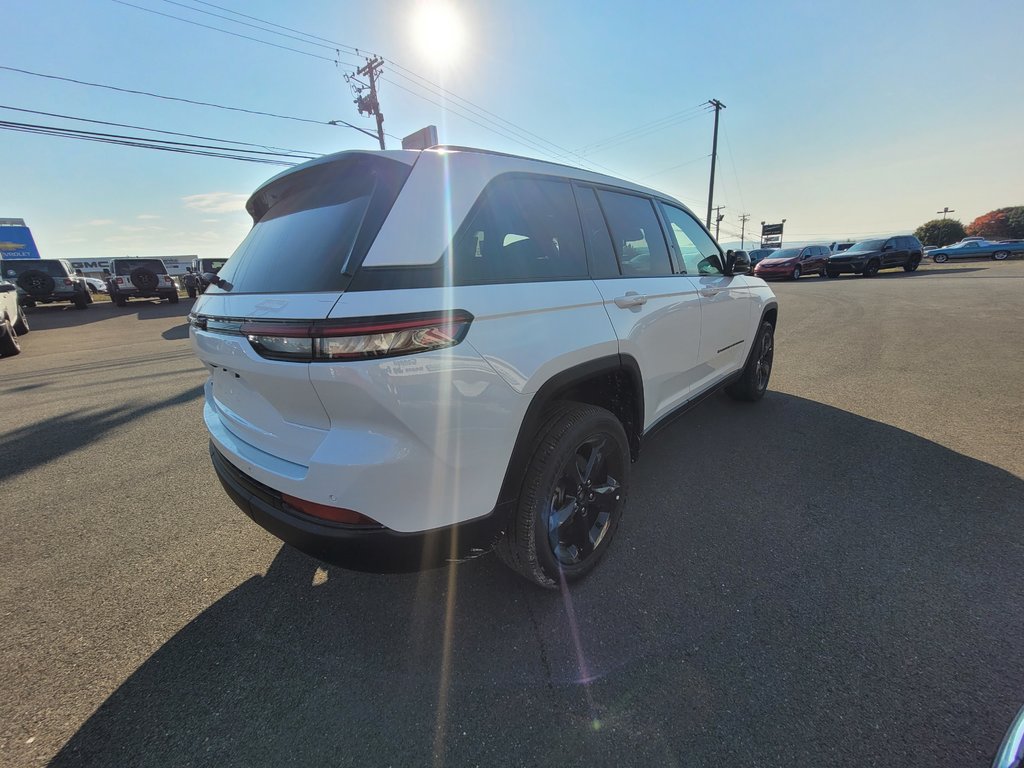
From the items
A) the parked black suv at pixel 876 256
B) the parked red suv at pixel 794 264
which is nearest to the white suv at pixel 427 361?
the parked red suv at pixel 794 264

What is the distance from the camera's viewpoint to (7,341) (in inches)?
324

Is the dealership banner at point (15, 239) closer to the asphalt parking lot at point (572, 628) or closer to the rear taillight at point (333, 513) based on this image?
the asphalt parking lot at point (572, 628)

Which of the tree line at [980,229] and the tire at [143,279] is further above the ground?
the tree line at [980,229]

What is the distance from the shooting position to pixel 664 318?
105 inches

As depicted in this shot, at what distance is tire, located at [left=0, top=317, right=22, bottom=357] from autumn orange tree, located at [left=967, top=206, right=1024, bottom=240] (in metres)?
79.0

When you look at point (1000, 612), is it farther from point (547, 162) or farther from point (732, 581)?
point (547, 162)

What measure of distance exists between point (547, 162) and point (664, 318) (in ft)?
3.59

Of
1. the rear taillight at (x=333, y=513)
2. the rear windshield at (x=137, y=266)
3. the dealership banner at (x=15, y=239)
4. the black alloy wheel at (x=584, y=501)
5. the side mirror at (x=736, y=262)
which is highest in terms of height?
the dealership banner at (x=15, y=239)

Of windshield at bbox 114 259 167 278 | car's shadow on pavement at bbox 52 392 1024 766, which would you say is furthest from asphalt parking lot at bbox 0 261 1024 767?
windshield at bbox 114 259 167 278

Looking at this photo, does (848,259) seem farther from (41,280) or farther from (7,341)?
(41,280)

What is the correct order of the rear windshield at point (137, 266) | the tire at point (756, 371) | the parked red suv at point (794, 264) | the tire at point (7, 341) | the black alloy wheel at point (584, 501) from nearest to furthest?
the black alloy wheel at point (584, 501), the tire at point (756, 371), the tire at point (7, 341), the rear windshield at point (137, 266), the parked red suv at point (794, 264)

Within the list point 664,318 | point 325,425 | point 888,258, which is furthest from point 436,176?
point 888,258

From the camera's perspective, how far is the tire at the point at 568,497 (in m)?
1.89

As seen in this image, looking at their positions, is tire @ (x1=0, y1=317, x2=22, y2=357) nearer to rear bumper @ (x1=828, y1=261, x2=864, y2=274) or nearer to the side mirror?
the side mirror
